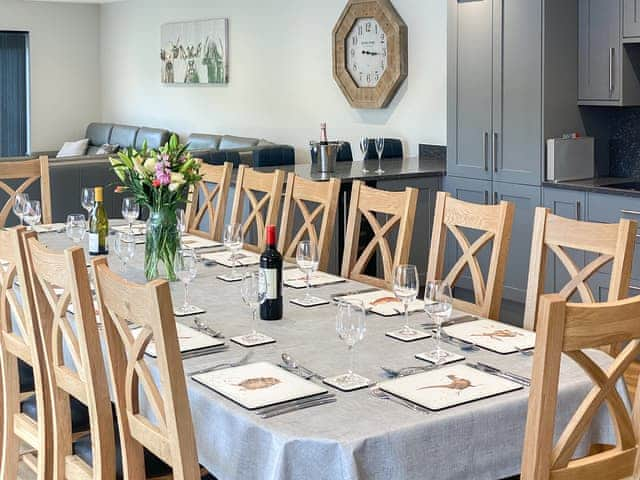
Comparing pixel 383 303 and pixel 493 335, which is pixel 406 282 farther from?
pixel 383 303

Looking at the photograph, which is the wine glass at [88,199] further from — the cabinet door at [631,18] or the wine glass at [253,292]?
the cabinet door at [631,18]

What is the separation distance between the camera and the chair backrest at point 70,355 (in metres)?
2.31

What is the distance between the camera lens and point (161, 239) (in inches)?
131

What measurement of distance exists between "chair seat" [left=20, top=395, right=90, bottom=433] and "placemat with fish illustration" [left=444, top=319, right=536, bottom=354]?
3.62 ft

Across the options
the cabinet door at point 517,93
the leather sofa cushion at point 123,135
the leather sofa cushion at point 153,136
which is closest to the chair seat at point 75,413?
the cabinet door at point 517,93

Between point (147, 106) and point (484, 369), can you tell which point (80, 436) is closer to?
point (484, 369)

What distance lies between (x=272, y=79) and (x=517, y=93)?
145 inches

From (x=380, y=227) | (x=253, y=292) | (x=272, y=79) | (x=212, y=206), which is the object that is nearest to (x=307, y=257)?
(x=253, y=292)

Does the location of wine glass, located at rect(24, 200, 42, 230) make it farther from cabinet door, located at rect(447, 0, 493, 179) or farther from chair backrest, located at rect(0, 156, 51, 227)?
cabinet door, located at rect(447, 0, 493, 179)

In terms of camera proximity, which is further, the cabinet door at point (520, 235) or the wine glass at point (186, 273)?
the cabinet door at point (520, 235)

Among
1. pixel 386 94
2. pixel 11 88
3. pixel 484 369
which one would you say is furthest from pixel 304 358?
pixel 11 88

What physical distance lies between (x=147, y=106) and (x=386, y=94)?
453cm

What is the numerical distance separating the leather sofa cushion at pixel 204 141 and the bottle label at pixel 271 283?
21.1 ft

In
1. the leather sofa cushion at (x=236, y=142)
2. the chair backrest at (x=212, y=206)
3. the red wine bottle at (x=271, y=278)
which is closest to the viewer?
the red wine bottle at (x=271, y=278)
